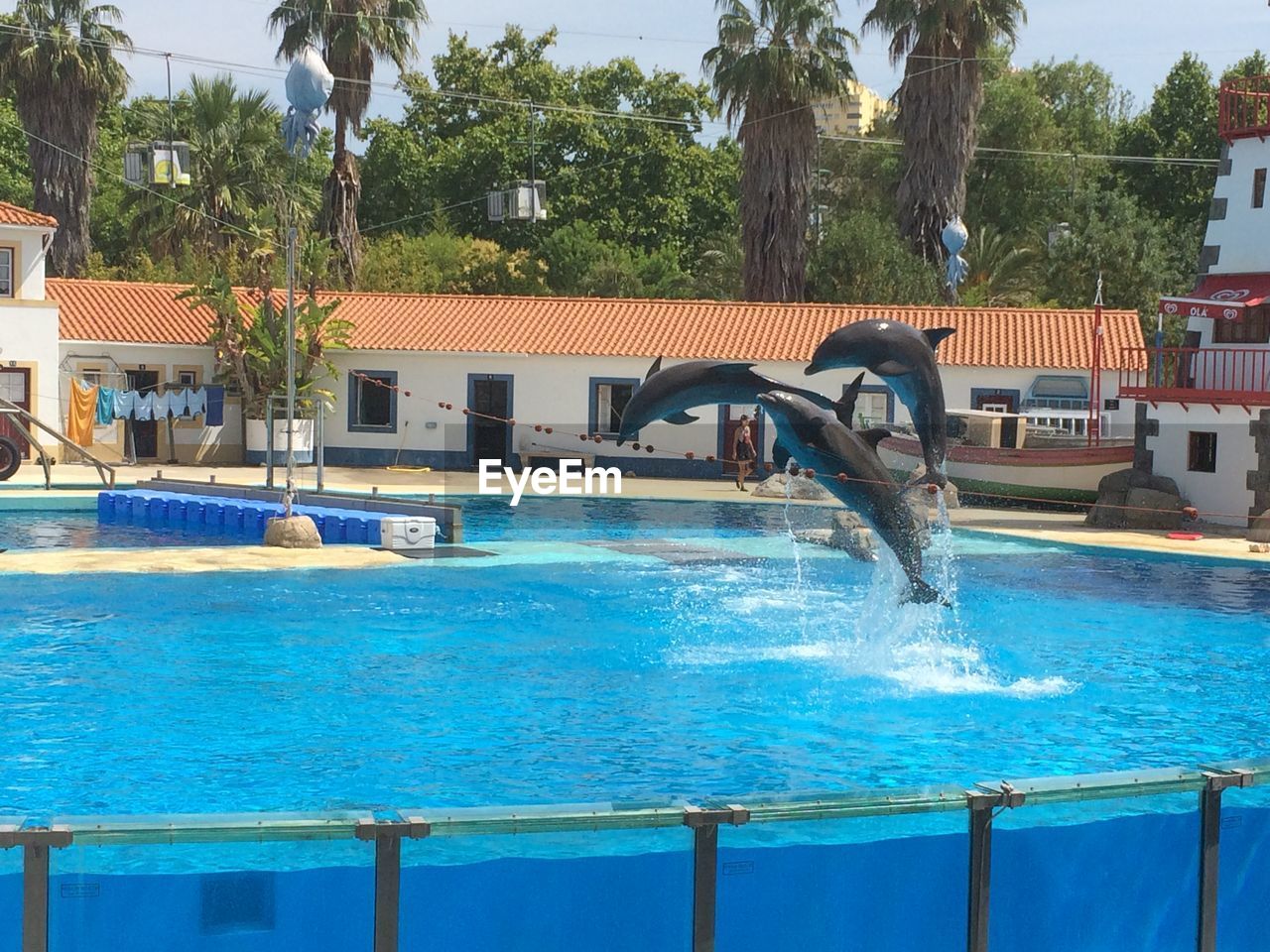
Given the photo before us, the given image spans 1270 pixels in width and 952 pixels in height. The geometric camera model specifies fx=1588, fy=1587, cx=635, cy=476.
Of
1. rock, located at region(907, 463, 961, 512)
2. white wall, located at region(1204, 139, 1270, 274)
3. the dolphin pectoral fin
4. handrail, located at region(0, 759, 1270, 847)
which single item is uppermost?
white wall, located at region(1204, 139, 1270, 274)

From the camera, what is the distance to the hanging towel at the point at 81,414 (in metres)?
33.1

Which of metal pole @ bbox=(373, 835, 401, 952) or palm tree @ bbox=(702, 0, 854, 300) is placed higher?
palm tree @ bbox=(702, 0, 854, 300)

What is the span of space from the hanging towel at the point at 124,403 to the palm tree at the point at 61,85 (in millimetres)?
12286

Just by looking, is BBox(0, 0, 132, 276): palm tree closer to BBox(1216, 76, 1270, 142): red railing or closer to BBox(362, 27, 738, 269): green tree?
BBox(362, 27, 738, 269): green tree

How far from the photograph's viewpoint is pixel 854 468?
13.5 m

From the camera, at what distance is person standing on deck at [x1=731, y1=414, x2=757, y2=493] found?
1244 inches

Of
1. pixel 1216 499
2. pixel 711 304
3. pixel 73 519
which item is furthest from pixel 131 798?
pixel 711 304

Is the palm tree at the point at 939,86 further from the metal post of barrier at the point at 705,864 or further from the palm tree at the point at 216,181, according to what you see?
the metal post of barrier at the point at 705,864

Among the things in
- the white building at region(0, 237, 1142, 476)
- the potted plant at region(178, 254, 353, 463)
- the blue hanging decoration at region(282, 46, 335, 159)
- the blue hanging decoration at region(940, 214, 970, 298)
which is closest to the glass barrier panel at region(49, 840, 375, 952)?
the blue hanging decoration at region(282, 46, 335, 159)

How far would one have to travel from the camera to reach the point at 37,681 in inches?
521

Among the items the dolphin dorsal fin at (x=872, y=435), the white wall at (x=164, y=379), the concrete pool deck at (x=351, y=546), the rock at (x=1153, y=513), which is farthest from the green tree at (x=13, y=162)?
the dolphin dorsal fin at (x=872, y=435)

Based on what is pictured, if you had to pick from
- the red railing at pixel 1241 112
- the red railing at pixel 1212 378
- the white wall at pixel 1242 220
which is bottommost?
the red railing at pixel 1212 378

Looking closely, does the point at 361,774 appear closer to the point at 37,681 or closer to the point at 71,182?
the point at 37,681

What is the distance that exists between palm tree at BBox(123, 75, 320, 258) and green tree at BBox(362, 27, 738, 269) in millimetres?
10191
